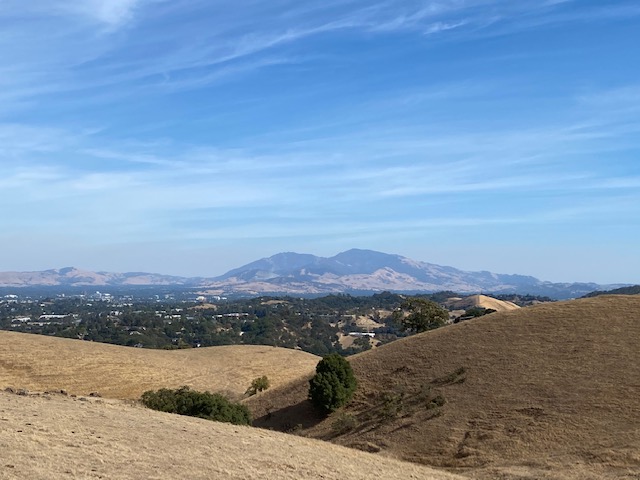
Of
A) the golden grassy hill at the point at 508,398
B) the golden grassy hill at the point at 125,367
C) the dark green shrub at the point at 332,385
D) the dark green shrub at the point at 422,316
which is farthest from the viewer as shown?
the dark green shrub at the point at 422,316

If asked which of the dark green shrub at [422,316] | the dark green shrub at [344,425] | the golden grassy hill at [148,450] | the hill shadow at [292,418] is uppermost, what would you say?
the dark green shrub at [422,316]

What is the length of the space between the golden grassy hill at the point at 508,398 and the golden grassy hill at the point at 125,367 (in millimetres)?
12450

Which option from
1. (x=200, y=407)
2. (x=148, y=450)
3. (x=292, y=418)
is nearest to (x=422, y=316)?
(x=292, y=418)

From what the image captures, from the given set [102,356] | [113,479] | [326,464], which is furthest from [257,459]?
[102,356]

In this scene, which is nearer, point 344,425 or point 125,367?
point 344,425

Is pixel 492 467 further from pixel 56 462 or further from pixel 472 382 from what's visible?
pixel 56 462

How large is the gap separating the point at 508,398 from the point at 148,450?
2390 centimetres

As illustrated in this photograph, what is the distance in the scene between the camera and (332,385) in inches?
1661

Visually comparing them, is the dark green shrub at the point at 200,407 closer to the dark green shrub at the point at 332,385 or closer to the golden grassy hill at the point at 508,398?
the golden grassy hill at the point at 508,398

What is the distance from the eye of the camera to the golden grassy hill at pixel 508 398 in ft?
94.5

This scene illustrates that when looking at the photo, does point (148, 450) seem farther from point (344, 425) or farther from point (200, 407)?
point (344, 425)

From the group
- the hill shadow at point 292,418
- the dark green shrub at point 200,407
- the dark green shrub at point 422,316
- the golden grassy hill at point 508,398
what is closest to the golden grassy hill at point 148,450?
the golden grassy hill at point 508,398

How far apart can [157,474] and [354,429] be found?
890 inches

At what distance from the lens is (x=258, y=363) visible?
73688 millimetres
